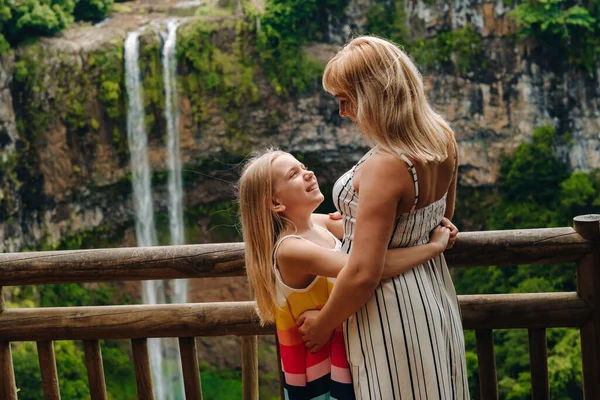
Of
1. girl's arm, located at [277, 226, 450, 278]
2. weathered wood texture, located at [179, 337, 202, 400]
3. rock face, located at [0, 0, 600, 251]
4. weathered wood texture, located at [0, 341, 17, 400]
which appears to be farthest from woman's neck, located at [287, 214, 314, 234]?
rock face, located at [0, 0, 600, 251]

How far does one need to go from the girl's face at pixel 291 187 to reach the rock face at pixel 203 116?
15.1m

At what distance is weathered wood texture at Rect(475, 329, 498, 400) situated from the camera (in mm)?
2788

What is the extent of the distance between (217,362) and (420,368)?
17.0m

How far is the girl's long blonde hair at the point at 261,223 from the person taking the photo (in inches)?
90.6

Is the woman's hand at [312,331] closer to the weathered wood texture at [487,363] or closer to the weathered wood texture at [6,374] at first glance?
the weathered wood texture at [487,363]

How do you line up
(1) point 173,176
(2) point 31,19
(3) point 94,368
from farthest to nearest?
1. (1) point 173,176
2. (2) point 31,19
3. (3) point 94,368

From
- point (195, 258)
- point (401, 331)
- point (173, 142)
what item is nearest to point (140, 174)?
point (173, 142)

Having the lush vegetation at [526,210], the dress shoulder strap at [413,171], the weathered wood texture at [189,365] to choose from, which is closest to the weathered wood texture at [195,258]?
the weathered wood texture at [189,365]

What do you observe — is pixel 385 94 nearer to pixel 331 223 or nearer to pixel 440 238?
pixel 440 238

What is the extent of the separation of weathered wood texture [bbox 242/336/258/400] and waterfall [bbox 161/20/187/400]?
605 inches

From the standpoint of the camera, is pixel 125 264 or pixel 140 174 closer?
pixel 125 264

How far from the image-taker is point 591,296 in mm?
2775

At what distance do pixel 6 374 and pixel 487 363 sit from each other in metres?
1.88

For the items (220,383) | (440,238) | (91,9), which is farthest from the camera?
(220,383)
